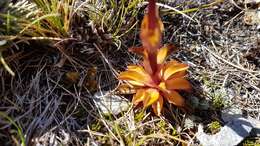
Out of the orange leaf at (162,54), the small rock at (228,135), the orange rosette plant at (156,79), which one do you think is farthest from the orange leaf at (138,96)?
the small rock at (228,135)

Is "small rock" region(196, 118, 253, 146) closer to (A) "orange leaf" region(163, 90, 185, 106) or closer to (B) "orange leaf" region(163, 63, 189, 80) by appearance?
(A) "orange leaf" region(163, 90, 185, 106)

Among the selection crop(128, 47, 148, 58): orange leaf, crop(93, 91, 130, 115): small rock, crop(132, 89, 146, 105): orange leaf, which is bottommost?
crop(93, 91, 130, 115): small rock

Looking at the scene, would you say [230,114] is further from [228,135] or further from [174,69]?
[174,69]

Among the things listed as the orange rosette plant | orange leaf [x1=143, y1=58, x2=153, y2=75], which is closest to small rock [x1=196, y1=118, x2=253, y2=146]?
the orange rosette plant

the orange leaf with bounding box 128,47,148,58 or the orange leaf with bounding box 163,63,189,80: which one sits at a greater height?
the orange leaf with bounding box 128,47,148,58

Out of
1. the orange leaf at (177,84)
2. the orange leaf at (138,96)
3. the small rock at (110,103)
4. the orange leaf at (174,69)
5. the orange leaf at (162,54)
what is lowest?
the small rock at (110,103)

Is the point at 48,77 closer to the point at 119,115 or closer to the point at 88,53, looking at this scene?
the point at 88,53

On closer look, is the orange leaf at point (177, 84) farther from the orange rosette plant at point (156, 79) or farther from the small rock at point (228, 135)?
the small rock at point (228, 135)
